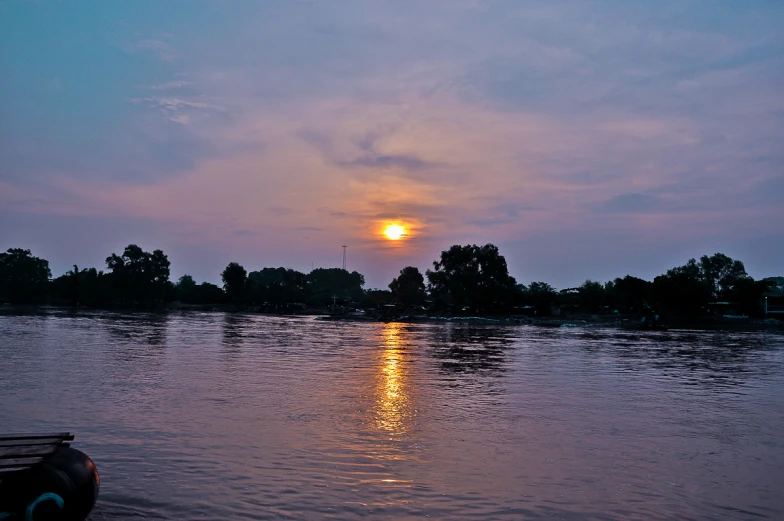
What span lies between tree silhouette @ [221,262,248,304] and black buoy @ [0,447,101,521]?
139 m

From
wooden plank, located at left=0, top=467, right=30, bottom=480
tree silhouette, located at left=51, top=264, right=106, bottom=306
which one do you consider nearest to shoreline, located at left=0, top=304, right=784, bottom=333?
tree silhouette, located at left=51, top=264, right=106, bottom=306

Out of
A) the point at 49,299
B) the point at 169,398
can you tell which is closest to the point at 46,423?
the point at 169,398

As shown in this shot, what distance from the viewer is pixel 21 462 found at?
19.1 feet

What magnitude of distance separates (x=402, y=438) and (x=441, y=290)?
4175 inches

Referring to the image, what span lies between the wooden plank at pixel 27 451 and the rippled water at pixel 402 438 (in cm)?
130

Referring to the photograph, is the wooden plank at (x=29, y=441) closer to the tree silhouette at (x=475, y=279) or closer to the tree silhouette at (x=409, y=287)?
the tree silhouette at (x=475, y=279)

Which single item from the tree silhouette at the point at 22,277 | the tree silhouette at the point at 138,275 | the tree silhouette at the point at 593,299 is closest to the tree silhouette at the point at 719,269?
the tree silhouette at the point at 593,299

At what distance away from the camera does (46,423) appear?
11.7 m

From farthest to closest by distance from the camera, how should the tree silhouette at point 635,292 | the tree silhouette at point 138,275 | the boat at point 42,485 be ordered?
the tree silhouette at point 138,275, the tree silhouette at point 635,292, the boat at point 42,485

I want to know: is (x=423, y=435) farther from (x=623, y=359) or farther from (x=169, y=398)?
(x=623, y=359)

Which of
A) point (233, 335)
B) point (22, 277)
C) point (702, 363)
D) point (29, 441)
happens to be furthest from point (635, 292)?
point (22, 277)

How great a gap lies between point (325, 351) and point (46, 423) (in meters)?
20.5

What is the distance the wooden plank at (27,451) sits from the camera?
6.01 metres

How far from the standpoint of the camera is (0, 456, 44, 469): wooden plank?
572 cm
